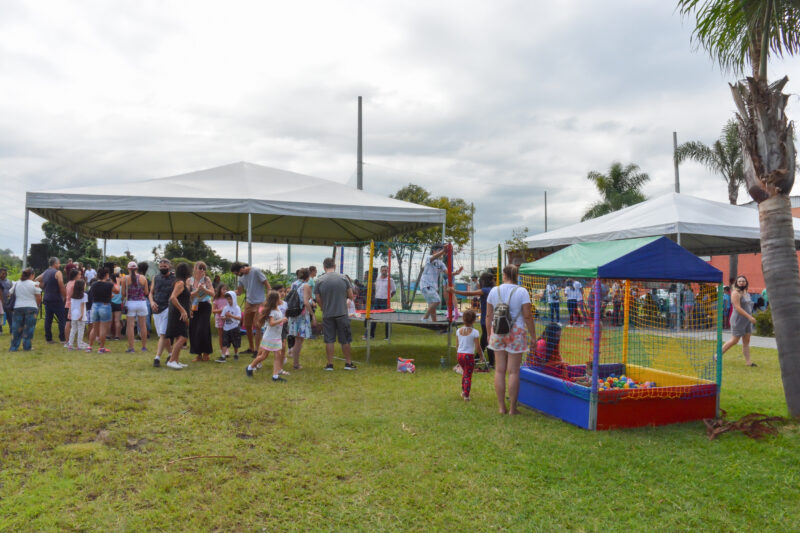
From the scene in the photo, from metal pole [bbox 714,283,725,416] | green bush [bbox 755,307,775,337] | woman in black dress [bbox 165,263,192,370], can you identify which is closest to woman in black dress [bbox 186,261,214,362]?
woman in black dress [bbox 165,263,192,370]

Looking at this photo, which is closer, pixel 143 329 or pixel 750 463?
pixel 750 463

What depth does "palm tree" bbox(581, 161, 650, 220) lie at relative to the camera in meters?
31.1

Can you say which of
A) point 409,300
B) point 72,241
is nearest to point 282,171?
point 409,300

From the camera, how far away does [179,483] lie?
409 centimetres

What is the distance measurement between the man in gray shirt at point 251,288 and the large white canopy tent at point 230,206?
1.75 meters

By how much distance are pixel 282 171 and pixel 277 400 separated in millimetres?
9979

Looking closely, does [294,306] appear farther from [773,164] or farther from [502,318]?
[773,164]

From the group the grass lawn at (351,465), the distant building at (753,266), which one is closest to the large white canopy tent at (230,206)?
the grass lawn at (351,465)

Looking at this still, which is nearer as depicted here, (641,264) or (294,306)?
(641,264)

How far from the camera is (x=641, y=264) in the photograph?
5.53 metres

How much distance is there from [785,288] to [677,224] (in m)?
9.49

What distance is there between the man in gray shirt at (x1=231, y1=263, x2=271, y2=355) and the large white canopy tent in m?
1.75

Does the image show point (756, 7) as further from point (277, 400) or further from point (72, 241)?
point (72, 241)

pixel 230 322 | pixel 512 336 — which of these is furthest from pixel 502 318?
pixel 230 322
